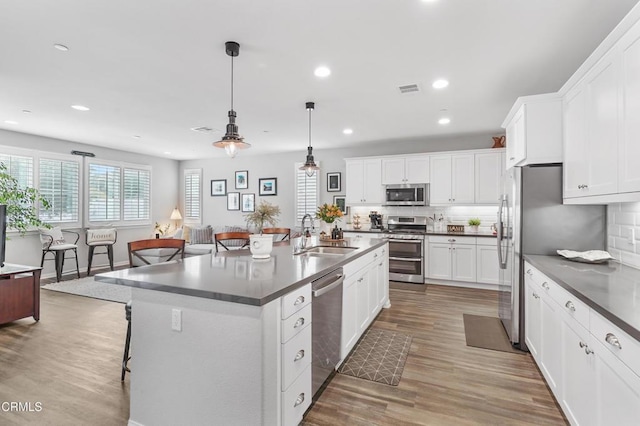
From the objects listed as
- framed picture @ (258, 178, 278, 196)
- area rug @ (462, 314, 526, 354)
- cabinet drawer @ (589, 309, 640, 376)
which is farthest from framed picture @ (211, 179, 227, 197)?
cabinet drawer @ (589, 309, 640, 376)

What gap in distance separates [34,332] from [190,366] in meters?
2.92

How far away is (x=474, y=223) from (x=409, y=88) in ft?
10.5

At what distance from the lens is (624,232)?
2471 mm

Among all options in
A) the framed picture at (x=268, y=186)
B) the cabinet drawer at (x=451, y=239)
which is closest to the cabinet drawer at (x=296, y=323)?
the cabinet drawer at (x=451, y=239)

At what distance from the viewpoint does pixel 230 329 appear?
5.36 feet

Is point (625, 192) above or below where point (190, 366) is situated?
above

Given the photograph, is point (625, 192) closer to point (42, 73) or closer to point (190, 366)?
point (190, 366)

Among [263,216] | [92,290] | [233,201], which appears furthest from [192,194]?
[92,290]

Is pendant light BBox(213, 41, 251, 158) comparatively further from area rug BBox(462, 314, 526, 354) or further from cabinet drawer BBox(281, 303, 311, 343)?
area rug BBox(462, 314, 526, 354)

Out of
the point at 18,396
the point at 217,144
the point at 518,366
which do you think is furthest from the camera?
the point at 518,366

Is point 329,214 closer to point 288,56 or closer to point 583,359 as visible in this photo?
point 288,56

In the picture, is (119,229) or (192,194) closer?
(119,229)

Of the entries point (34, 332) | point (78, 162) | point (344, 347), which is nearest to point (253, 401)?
point (344, 347)

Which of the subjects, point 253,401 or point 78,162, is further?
point 78,162
